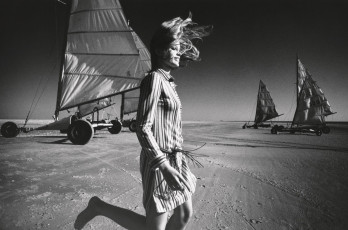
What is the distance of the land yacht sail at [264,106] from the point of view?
40.0 meters

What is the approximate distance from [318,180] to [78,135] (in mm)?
7078

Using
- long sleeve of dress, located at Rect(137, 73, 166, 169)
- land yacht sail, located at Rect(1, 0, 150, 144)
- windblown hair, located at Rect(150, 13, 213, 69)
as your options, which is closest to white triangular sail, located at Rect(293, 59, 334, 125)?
land yacht sail, located at Rect(1, 0, 150, 144)

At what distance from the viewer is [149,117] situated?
4.10 feet

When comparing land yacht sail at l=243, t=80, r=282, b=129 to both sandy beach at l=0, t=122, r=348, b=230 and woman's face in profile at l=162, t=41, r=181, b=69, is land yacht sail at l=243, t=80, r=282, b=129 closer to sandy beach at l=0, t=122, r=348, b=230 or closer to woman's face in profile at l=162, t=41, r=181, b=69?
sandy beach at l=0, t=122, r=348, b=230

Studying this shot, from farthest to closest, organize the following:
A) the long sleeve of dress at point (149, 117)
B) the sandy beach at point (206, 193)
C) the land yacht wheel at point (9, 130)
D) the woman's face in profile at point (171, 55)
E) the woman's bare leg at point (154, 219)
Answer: the land yacht wheel at point (9, 130) → the sandy beach at point (206, 193) → the woman's face in profile at point (171, 55) → the woman's bare leg at point (154, 219) → the long sleeve of dress at point (149, 117)

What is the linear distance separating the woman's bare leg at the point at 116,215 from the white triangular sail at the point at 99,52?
25.2 ft

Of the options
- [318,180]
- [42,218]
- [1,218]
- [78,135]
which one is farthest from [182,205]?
[78,135]

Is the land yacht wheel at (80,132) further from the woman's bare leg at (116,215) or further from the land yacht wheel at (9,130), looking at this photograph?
the woman's bare leg at (116,215)

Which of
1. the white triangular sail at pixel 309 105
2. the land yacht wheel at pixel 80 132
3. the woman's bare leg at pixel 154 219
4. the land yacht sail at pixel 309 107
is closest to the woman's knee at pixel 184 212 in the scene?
the woman's bare leg at pixel 154 219

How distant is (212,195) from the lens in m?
3.32

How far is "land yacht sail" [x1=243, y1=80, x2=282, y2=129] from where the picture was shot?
131ft

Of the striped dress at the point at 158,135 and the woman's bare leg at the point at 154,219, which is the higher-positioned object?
the striped dress at the point at 158,135

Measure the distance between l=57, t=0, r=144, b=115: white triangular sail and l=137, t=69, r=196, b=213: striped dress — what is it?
8246 mm

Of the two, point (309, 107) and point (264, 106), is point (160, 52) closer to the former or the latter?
point (309, 107)
